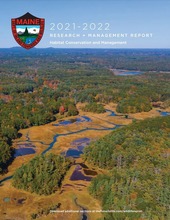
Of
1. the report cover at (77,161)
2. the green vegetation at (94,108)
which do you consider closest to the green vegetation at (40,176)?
the report cover at (77,161)

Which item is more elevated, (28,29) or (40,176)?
(28,29)

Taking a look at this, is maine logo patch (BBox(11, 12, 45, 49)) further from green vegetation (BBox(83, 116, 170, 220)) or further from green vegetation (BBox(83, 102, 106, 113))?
green vegetation (BBox(83, 102, 106, 113))

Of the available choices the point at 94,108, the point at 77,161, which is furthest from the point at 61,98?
the point at 77,161

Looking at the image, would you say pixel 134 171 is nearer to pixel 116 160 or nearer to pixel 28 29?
pixel 116 160

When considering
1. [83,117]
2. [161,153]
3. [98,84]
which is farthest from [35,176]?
[98,84]

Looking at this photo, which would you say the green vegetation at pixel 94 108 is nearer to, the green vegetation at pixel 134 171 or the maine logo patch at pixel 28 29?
the green vegetation at pixel 134 171

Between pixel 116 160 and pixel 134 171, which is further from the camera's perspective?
pixel 116 160

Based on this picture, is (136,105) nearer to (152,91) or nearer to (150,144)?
(152,91)
